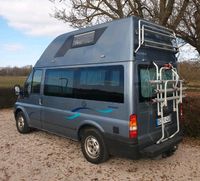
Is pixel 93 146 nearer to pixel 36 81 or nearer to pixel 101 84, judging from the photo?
pixel 101 84

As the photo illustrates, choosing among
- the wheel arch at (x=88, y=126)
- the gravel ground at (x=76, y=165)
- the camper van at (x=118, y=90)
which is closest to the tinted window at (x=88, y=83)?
the camper van at (x=118, y=90)

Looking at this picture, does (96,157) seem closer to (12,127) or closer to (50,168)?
(50,168)

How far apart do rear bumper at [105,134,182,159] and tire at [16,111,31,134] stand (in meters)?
3.64

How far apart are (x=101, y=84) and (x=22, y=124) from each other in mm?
3880

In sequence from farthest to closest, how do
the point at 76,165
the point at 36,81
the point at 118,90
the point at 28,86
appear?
1. the point at 28,86
2. the point at 36,81
3. the point at 76,165
4. the point at 118,90

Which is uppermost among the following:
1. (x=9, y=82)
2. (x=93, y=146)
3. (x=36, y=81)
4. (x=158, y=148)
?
(x=9, y=82)

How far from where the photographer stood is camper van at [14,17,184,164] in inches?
168

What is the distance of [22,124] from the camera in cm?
751

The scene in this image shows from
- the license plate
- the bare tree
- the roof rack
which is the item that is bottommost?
the license plate

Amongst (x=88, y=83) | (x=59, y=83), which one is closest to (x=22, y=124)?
(x=59, y=83)

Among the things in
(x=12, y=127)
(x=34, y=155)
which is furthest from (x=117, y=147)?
(x=12, y=127)

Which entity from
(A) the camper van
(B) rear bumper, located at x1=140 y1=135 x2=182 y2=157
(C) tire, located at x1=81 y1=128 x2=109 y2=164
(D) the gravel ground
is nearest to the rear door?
(A) the camper van

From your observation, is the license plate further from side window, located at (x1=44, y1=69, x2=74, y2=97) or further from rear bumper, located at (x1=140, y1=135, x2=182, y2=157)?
side window, located at (x1=44, y1=69, x2=74, y2=97)

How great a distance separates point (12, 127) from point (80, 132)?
4315mm
